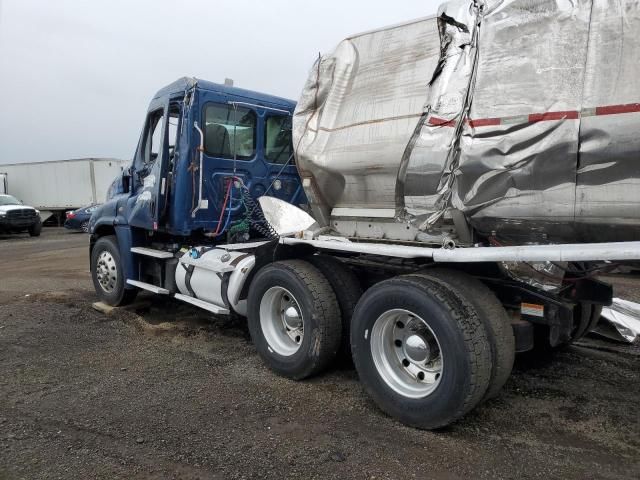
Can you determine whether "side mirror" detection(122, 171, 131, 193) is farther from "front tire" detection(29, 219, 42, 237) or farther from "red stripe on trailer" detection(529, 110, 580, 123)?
"front tire" detection(29, 219, 42, 237)

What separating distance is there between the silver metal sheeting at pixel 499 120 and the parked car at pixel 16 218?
21584 mm

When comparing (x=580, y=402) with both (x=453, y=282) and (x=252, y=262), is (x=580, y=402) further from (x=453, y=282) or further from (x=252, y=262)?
(x=252, y=262)

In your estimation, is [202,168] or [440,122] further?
[202,168]

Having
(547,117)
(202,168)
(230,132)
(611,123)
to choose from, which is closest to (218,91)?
(230,132)

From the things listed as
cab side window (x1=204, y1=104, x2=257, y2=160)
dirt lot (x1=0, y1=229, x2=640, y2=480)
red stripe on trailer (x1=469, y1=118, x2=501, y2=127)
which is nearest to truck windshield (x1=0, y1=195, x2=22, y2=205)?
dirt lot (x1=0, y1=229, x2=640, y2=480)

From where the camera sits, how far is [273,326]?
485 centimetres

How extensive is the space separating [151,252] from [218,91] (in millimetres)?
2165

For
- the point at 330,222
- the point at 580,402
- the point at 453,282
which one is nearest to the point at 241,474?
the point at 453,282

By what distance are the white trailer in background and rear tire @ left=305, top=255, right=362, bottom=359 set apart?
22902 millimetres

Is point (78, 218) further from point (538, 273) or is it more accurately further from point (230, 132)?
point (538, 273)

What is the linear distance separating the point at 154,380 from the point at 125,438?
111cm

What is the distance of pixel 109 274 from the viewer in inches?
289

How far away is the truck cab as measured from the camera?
603 centimetres

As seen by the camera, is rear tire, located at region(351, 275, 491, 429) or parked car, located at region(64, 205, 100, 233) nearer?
rear tire, located at region(351, 275, 491, 429)
